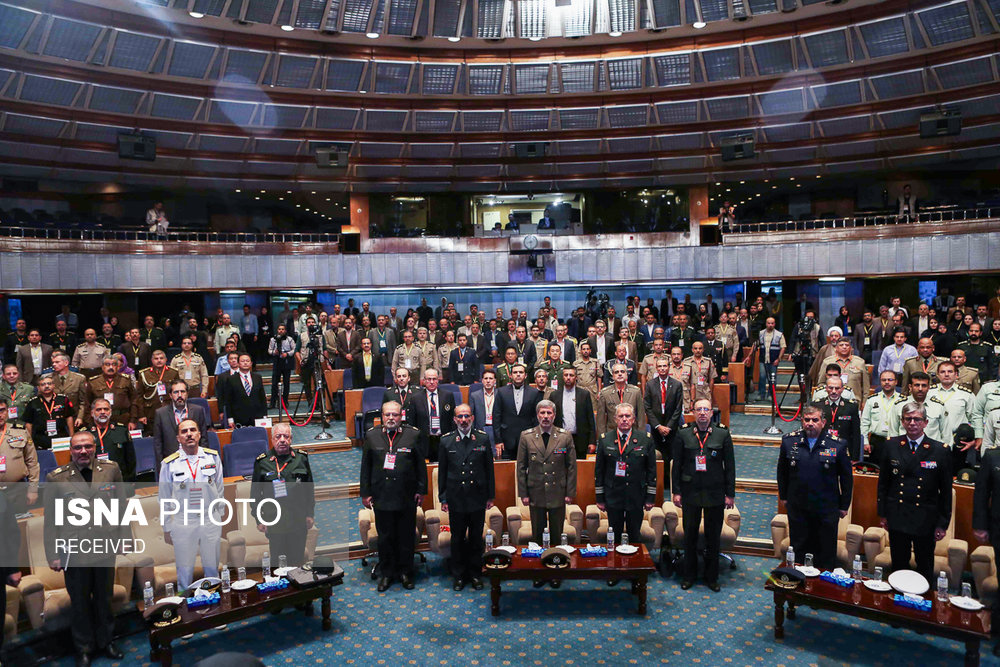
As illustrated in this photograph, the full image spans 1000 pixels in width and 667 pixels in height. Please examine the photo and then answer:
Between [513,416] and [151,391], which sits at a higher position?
[151,391]

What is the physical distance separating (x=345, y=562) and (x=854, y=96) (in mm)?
14294

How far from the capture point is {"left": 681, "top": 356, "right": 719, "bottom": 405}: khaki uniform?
7.65 m

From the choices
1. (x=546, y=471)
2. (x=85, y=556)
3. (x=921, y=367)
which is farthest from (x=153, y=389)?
(x=921, y=367)

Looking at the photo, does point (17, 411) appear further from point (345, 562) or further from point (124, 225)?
point (124, 225)

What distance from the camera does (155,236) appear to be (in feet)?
49.1

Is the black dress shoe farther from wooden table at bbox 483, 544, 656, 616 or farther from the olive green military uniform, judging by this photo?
wooden table at bbox 483, 544, 656, 616

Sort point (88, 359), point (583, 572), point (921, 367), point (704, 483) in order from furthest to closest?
1. point (88, 359)
2. point (921, 367)
3. point (704, 483)
4. point (583, 572)

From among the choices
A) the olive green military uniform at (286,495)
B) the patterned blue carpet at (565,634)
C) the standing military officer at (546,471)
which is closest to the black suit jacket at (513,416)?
the standing military officer at (546,471)

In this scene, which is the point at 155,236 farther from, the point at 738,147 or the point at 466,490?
the point at 738,147

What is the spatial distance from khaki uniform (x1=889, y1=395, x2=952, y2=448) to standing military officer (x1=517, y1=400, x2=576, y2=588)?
9.27ft

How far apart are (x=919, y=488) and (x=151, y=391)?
7256mm

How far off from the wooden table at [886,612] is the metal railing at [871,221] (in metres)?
12.7

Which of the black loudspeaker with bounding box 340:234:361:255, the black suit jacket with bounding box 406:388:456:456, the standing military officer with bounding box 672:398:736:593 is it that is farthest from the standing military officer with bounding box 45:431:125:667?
the black loudspeaker with bounding box 340:234:361:255

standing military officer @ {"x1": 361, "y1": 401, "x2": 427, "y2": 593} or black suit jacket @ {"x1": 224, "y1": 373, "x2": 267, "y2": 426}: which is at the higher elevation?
black suit jacket @ {"x1": 224, "y1": 373, "x2": 267, "y2": 426}
